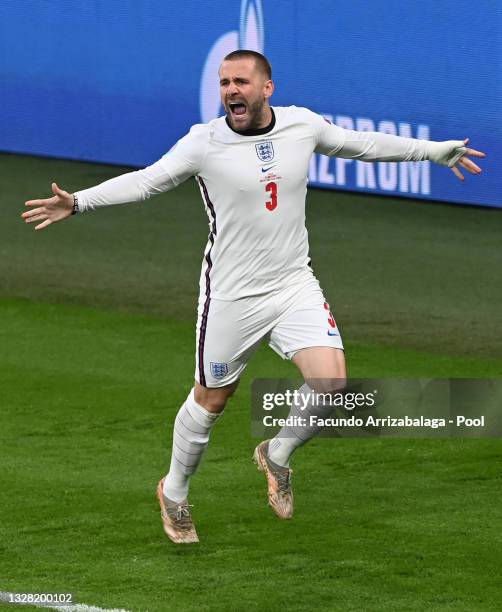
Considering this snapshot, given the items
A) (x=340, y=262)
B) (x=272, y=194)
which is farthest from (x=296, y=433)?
(x=340, y=262)

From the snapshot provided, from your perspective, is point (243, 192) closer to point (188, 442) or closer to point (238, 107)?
point (238, 107)

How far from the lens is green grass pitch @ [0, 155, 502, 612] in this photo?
6.73 m

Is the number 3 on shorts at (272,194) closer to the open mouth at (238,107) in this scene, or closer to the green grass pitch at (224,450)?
the open mouth at (238,107)

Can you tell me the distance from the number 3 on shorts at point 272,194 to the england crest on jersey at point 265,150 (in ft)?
0.40

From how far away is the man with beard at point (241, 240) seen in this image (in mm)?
7078

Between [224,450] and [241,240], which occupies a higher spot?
[241,240]

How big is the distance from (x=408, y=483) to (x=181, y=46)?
35.8ft

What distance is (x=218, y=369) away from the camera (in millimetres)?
7211

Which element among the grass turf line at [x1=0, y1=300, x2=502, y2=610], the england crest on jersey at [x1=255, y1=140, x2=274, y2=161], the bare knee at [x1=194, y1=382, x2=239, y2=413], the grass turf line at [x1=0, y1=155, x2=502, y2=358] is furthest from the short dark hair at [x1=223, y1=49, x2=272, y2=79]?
the grass turf line at [x1=0, y1=155, x2=502, y2=358]

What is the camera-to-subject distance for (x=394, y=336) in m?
11.5

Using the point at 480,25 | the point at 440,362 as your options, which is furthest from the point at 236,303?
the point at 480,25

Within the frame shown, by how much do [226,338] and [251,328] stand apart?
127mm

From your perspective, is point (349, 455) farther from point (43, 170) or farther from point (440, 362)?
point (43, 170)

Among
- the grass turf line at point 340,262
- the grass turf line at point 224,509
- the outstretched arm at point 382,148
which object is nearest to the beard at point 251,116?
the outstretched arm at point 382,148
